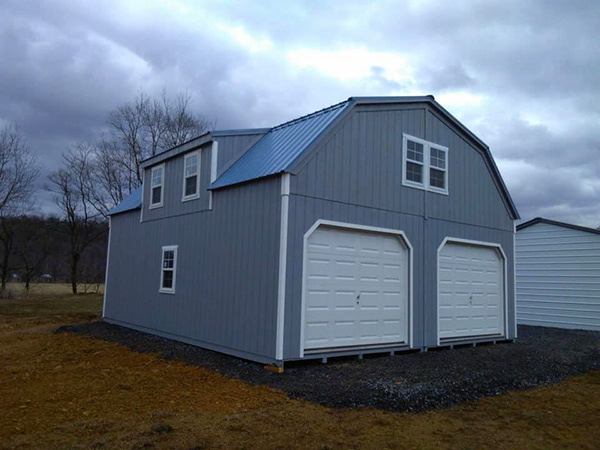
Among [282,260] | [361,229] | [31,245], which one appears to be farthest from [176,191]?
[31,245]

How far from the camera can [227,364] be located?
8680 mm

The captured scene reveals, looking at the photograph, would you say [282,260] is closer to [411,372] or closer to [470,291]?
[411,372]

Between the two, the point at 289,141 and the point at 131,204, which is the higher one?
the point at 289,141

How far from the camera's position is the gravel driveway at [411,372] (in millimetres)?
6801

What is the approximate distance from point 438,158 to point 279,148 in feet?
13.6

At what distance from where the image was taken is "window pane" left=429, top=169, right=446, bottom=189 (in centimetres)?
1141

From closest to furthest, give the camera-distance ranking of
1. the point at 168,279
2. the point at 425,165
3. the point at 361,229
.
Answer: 1. the point at 361,229
2. the point at 425,165
3. the point at 168,279

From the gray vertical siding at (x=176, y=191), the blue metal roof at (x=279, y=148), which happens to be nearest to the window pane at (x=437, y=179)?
the blue metal roof at (x=279, y=148)

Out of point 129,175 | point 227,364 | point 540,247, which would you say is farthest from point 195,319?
point 129,175

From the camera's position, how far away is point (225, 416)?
5.75m

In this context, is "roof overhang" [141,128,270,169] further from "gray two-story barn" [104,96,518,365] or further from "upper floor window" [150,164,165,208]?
"upper floor window" [150,164,165,208]

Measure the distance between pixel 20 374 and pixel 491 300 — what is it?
1087 cm

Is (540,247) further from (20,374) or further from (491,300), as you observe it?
(20,374)

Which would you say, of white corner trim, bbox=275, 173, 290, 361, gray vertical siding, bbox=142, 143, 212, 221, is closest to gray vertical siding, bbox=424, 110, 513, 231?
white corner trim, bbox=275, 173, 290, 361
